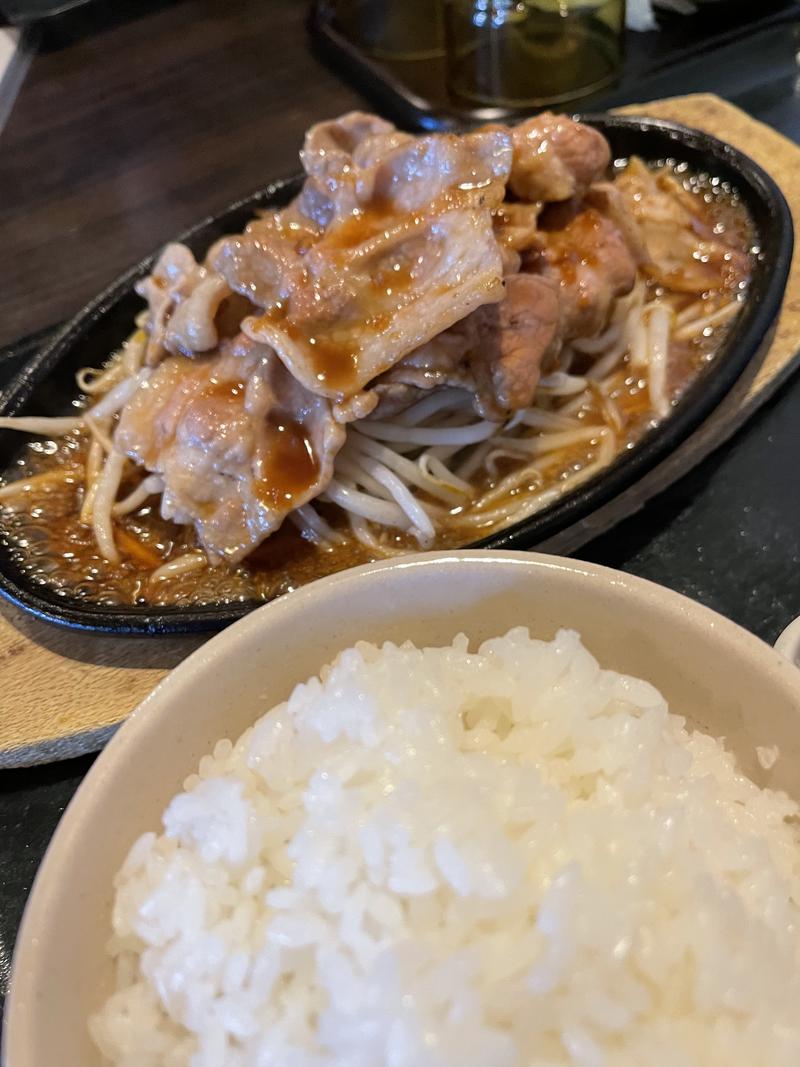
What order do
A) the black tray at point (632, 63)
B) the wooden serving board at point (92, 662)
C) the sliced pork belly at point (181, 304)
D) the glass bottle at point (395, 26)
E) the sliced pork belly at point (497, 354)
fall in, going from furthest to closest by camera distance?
1. the glass bottle at point (395, 26)
2. the black tray at point (632, 63)
3. the sliced pork belly at point (181, 304)
4. the sliced pork belly at point (497, 354)
5. the wooden serving board at point (92, 662)

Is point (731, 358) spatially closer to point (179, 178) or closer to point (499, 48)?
point (499, 48)

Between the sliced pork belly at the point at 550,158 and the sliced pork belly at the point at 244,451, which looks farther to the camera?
the sliced pork belly at the point at 550,158

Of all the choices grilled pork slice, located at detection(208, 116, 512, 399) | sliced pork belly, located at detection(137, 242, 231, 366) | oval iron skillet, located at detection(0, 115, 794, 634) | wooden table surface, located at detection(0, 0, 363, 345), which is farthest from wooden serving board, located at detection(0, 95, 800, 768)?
wooden table surface, located at detection(0, 0, 363, 345)

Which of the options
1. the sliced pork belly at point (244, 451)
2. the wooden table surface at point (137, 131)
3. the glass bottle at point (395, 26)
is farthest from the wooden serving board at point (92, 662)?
the glass bottle at point (395, 26)

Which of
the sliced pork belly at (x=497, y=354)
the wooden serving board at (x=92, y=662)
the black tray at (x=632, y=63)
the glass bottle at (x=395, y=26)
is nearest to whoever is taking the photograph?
the wooden serving board at (x=92, y=662)

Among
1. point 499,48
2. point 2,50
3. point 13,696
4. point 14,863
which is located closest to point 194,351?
point 13,696

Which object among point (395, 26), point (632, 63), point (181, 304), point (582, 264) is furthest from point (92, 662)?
point (395, 26)

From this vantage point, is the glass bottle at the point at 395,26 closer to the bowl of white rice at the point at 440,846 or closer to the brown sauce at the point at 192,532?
the brown sauce at the point at 192,532
